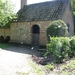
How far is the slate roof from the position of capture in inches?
919

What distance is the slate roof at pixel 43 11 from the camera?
2335cm

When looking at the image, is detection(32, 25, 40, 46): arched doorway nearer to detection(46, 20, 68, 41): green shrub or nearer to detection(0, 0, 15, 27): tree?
detection(0, 0, 15, 27): tree

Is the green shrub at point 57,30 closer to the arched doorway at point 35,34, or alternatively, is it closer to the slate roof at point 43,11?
the slate roof at point 43,11

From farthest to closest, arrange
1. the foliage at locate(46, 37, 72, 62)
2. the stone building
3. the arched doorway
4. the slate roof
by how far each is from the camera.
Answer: the arched doorway → the stone building → the slate roof → the foliage at locate(46, 37, 72, 62)

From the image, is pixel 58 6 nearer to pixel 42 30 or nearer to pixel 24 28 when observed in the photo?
pixel 42 30

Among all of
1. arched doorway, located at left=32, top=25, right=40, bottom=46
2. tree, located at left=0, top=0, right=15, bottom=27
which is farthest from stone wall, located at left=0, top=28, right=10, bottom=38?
arched doorway, located at left=32, top=25, right=40, bottom=46

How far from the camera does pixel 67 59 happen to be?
45.7ft

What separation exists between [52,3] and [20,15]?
582 centimetres

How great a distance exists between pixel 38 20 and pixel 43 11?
6.76ft

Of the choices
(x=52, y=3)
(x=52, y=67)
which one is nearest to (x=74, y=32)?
(x=52, y=3)

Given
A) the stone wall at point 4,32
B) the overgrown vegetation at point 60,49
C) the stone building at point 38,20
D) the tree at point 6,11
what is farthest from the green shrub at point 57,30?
the stone wall at point 4,32

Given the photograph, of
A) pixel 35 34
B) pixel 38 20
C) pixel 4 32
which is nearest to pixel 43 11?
pixel 38 20

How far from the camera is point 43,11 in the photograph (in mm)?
25172

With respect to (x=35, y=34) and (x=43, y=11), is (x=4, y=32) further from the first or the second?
(x=43, y=11)
